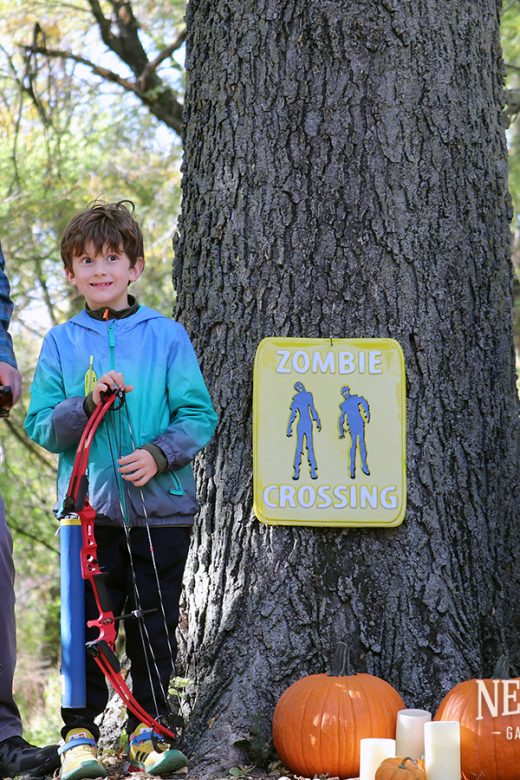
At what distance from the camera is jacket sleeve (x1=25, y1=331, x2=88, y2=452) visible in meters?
3.33

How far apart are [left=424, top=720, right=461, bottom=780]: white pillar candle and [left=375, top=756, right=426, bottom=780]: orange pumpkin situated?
45mm

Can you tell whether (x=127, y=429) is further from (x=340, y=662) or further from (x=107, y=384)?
(x=340, y=662)

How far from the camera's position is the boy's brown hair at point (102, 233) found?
3.46 metres

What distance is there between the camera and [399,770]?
116 inches

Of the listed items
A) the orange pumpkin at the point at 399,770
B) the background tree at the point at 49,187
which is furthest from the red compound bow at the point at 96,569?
the background tree at the point at 49,187

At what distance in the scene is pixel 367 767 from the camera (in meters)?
3.07

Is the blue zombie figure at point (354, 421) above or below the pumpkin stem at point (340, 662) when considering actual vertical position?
above

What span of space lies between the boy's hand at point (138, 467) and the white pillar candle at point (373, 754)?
3.39 ft

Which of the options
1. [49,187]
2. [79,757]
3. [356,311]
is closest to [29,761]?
[79,757]

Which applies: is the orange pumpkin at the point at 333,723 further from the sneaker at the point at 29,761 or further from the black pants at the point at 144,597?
the sneaker at the point at 29,761

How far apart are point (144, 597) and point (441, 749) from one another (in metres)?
1.04

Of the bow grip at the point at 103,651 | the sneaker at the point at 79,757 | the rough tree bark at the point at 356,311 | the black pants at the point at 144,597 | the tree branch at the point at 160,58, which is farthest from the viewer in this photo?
the tree branch at the point at 160,58

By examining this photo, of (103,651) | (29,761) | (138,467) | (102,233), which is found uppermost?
(102,233)

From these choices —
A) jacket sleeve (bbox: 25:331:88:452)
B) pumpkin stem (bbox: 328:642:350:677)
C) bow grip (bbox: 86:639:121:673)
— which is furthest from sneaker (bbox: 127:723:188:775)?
jacket sleeve (bbox: 25:331:88:452)
